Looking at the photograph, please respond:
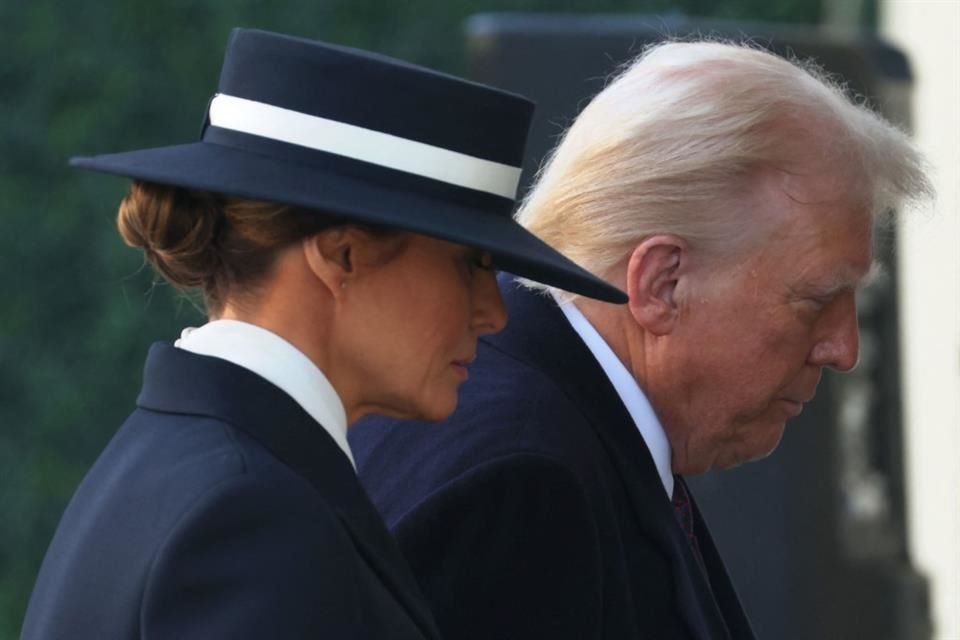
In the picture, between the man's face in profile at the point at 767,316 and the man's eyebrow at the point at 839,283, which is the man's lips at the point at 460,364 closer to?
the man's face in profile at the point at 767,316

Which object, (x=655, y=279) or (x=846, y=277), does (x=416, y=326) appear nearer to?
(x=655, y=279)

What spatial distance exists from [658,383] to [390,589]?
0.91 metres

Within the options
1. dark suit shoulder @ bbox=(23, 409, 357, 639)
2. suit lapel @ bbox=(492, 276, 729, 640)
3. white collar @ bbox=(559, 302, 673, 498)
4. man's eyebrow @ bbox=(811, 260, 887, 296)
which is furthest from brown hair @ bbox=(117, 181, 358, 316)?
man's eyebrow @ bbox=(811, 260, 887, 296)

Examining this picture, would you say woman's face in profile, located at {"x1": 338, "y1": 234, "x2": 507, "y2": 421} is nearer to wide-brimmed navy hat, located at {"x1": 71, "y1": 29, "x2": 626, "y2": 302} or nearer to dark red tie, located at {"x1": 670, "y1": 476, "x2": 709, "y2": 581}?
wide-brimmed navy hat, located at {"x1": 71, "y1": 29, "x2": 626, "y2": 302}

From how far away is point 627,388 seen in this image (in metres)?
2.82

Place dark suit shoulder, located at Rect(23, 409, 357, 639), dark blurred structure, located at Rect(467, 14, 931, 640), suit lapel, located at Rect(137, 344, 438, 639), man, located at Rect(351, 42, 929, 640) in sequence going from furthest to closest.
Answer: dark blurred structure, located at Rect(467, 14, 931, 640) < man, located at Rect(351, 42, 929, 640) < suit lapel, located at Rect(137, 344, 438, 639) < dark suit shoulder, located at Rect(23, 409, 357, 639)

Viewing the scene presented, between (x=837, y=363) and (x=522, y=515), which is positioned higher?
(x=837, y=363)

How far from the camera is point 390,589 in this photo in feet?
6.64

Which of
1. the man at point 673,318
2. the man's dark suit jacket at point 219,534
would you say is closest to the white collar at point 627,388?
the man at point 673,318

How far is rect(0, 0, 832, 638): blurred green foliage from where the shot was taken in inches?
292

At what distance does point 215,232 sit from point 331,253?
128 mm

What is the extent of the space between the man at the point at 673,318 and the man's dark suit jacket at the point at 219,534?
0.52 meters

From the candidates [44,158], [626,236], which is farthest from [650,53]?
[44,158]

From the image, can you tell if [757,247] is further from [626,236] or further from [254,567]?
[254,567]
